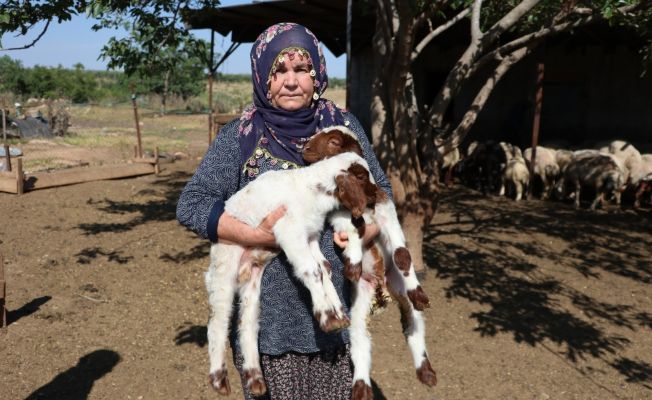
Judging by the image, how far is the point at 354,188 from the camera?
189 cm

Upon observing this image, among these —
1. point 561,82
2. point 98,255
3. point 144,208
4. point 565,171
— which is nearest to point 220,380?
point 98,255

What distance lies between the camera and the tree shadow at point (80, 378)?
412 centimetres

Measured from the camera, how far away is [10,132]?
61.2ft

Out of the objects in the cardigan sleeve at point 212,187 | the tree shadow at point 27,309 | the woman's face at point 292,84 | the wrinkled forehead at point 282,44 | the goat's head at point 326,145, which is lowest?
the tree shadow at point 27,309

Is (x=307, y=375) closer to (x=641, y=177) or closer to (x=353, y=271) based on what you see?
(x=353, y=271)

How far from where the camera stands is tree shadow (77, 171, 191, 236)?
8.34 m

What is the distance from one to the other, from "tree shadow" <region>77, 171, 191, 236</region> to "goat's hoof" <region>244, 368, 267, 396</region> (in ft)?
22.0

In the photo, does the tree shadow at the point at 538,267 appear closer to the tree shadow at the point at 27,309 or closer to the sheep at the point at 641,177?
the sheep at the point at 641,177

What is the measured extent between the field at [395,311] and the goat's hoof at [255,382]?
2.30 m

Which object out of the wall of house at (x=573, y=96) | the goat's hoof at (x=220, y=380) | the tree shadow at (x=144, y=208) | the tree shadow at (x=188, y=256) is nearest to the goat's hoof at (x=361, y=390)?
the goat's hoof at (x=220, y=380)

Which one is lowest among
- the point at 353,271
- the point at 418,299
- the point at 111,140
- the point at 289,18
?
the point at 111,140

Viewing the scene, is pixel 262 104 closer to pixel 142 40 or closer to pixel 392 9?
pixel 392 9

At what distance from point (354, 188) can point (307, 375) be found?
0.83 m

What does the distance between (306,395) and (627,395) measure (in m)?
3.20
